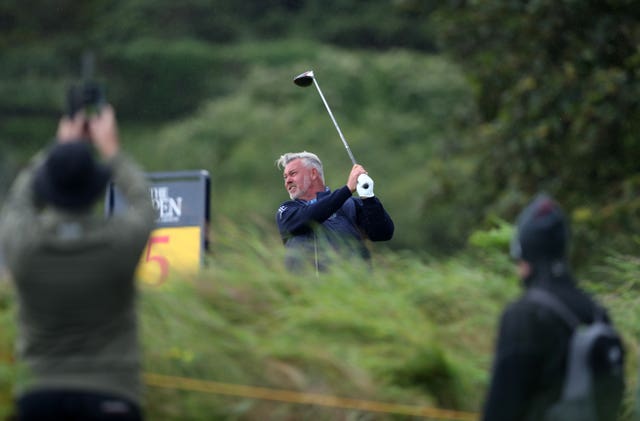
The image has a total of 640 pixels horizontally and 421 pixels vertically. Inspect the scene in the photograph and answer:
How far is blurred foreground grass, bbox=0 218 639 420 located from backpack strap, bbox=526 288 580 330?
3.10 feet

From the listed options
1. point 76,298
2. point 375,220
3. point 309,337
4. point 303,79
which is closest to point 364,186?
point 375,220

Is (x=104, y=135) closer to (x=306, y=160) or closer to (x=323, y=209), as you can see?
(x=323, y=209)

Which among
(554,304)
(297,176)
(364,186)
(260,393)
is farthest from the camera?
(297,176)

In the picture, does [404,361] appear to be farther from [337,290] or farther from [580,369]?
[580,369]

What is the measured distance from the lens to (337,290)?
19.0 feet

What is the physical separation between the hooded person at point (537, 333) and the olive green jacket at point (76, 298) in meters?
1.28

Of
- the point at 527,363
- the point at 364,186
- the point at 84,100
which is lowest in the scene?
the point at 527,363

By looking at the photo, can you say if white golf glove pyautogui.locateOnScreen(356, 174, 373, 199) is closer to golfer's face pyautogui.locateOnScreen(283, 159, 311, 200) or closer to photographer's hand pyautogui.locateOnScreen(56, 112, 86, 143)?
golfer's face pyautogui.locateOnScreen(283, 159, 311, 200)

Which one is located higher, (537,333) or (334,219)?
(334,219)

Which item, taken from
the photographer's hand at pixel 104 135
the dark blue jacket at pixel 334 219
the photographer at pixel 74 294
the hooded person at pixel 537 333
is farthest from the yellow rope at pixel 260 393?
the dark blue jacket at pixel 334 219

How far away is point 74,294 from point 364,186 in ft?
12.7

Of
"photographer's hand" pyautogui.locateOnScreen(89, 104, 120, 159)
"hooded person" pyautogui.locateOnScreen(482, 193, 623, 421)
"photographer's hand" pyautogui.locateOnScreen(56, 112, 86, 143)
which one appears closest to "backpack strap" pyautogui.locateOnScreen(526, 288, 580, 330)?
"hooded person" pyautogui.locateOnScreen(482, 193, 623, 421)

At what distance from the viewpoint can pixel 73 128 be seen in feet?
16.5

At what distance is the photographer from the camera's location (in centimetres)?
458
